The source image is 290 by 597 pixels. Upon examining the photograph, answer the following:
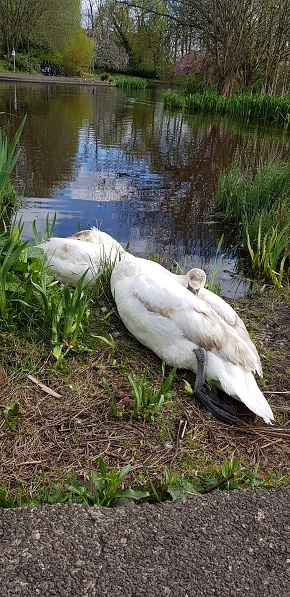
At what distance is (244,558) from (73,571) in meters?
0.61

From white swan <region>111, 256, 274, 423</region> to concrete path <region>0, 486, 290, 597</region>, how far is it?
2.97 ft

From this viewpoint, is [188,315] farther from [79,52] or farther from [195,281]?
[79,52]

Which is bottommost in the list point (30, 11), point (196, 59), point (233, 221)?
point (233, 221)

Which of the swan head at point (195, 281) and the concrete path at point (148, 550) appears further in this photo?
the swan head at point (195, 281)

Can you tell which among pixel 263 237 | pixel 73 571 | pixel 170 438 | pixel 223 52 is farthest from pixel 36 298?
pixel 223 52

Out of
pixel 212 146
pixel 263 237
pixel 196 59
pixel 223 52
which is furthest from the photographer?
pixel 196 59

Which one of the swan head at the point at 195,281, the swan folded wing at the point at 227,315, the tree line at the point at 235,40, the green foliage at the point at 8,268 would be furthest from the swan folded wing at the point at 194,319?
the tree line at the point at 235,40

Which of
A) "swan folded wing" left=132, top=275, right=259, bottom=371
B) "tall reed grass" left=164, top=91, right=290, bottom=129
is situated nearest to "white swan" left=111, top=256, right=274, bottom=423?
"swan folded wing" left=132, top=275, right=259, bottom=371

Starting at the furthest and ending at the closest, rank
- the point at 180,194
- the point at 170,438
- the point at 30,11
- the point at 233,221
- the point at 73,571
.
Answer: the point at 30,11
the point at 180,194
the point at 233,221
the point at 170,438
the point at 73,571

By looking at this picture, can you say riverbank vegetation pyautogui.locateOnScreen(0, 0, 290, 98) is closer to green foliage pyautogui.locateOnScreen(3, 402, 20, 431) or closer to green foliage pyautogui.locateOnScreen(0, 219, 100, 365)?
green foliage pyautogui.locateOnScreen(0, 219, 100, 365)

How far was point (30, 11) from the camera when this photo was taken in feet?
167

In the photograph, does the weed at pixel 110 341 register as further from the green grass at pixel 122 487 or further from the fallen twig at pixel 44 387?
the green grass at pixel 122 487

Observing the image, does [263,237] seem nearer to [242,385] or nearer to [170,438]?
[242,385]

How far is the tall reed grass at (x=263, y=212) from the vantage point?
18.1ft
